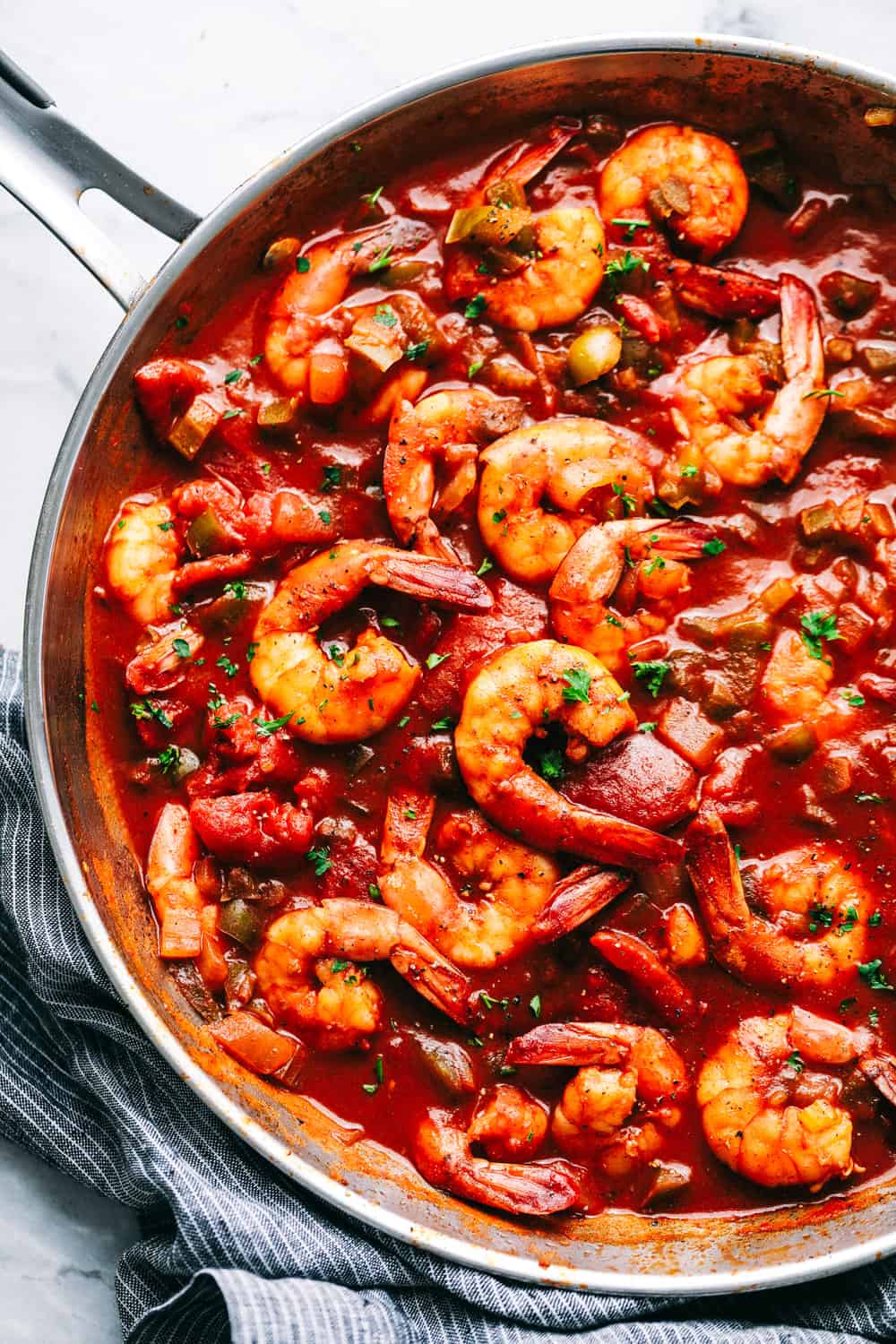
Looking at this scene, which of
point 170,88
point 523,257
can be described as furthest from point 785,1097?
point 170,88

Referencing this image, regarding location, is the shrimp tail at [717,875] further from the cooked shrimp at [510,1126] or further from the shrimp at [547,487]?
the shrimp at [547,487]

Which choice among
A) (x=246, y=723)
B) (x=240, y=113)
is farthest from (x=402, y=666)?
(x=240, y=113)

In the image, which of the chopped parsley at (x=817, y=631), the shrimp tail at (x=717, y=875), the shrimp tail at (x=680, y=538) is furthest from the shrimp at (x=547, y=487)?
the shrimp tail at (x=717, y=875)

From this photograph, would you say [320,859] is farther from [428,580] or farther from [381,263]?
[381,263]

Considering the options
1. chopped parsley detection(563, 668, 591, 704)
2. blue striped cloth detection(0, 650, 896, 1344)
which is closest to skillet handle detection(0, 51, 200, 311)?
blue striped cloth detection(0, 650, 896, 1344)

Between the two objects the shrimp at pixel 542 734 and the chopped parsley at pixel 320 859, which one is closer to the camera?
the shrimp at pixel 542 734

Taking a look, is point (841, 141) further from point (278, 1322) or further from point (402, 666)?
point (278, 1322)

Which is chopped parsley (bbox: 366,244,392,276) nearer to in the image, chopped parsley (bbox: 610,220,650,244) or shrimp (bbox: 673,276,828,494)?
chopped parsley (bbox: 610,220,650,244)
